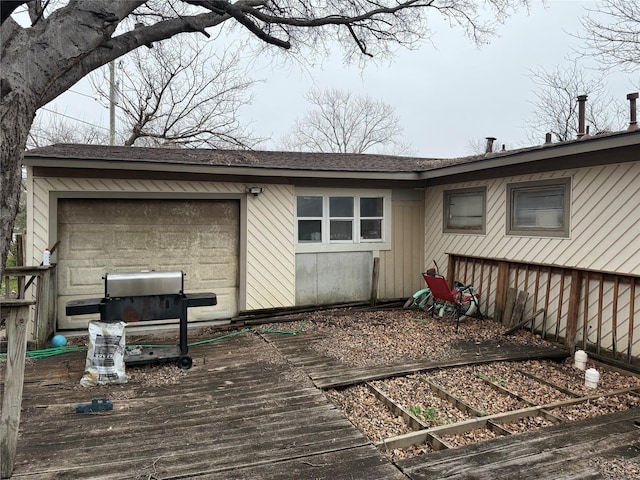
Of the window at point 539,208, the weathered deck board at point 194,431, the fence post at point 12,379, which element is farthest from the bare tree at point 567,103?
the fence post at point 12,379

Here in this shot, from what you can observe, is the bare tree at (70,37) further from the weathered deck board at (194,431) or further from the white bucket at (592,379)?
the white bucket at (592,379)

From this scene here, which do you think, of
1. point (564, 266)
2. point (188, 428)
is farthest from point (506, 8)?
point (188, 428)

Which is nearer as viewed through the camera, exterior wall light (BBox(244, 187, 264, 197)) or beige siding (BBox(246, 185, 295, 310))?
exterior wall light (BBox(244, 187, 264, 197))

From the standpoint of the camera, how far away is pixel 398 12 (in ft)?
24.7

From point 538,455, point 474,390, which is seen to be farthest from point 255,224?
point 538,455

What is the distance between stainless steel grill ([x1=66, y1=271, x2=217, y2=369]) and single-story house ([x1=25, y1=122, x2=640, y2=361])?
205 centimetres

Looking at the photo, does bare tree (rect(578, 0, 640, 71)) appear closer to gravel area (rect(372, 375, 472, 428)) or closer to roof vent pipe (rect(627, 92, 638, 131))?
roof vent pipe (rect(627, 92, 638, 131))

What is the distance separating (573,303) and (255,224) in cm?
490

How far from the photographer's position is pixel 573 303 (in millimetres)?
5293

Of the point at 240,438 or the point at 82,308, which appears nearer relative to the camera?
the point at 240,438

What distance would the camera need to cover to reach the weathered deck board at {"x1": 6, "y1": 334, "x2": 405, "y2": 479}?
2701mm

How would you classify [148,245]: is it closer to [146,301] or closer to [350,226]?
[146,301]

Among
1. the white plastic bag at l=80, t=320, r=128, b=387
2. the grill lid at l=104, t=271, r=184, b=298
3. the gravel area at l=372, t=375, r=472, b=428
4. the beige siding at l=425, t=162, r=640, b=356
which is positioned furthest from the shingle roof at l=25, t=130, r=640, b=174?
the gravel area at l=372, t=375, r=472, b=428

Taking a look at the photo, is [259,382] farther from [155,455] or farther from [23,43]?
[23,43]
